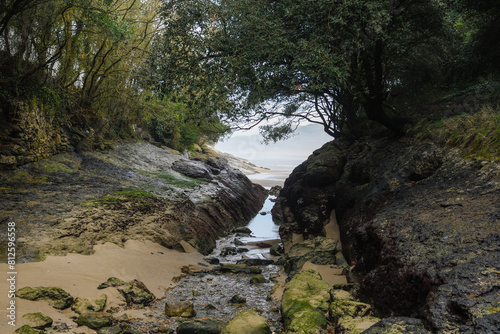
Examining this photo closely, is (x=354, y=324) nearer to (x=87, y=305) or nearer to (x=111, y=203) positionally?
(x=87, y=305)

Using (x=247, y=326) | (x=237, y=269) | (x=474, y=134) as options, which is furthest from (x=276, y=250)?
(x=474, y=134)

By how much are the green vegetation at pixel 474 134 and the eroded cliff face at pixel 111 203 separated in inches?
346

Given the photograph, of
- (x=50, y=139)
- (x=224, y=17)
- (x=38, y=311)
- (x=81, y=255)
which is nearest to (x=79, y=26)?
(x=50, y=139)

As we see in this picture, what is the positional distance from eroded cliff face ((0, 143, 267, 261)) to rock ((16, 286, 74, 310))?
5.78ft

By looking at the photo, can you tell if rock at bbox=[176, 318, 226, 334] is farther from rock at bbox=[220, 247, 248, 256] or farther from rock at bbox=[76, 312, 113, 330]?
rock at bbox=[220, 247, 248, 256]

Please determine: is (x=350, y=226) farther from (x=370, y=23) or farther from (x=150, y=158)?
(x=150, y=158)

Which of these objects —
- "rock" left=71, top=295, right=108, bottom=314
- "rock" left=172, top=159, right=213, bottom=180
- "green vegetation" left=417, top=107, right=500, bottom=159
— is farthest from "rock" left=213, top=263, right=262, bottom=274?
"rock" left=172, top=159, right=213, bottom=180

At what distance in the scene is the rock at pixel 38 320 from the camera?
421 centimetres

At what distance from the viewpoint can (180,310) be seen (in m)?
5.77

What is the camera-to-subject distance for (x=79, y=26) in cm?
1280

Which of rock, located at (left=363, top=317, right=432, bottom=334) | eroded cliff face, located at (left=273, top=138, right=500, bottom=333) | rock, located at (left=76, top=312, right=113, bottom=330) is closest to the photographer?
rock, located at (left=363, top=317, right=432, bottom=334)

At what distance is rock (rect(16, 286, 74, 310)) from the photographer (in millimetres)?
A: 4898

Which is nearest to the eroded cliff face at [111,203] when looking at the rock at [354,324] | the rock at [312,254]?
the rock at [312,254]

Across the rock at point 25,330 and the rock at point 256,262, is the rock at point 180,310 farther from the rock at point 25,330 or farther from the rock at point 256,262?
the rock at point 256,262
